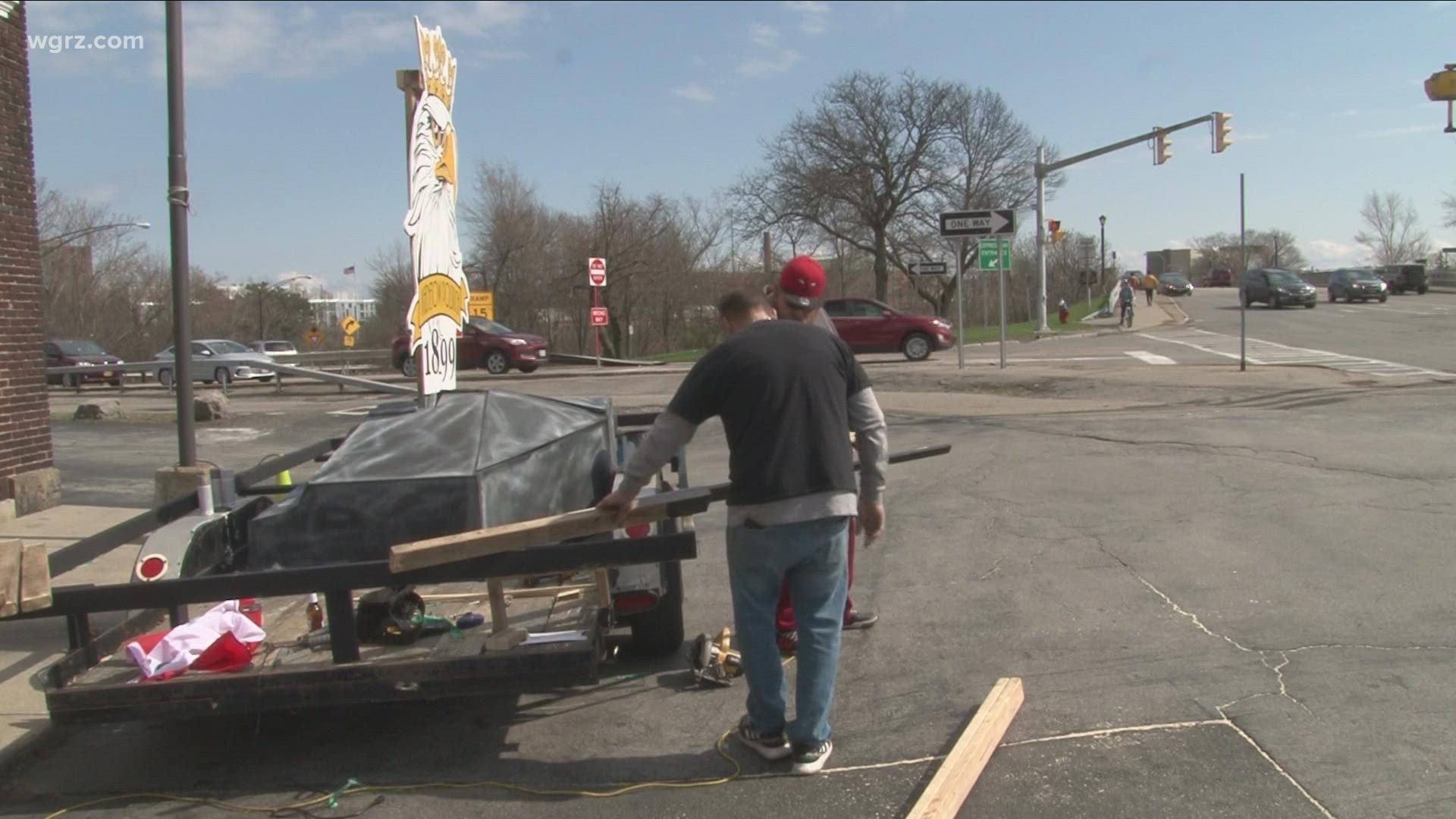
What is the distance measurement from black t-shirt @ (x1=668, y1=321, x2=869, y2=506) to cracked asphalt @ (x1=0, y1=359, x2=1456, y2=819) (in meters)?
1.12

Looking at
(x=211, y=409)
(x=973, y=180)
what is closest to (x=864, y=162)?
(x=973, y=180)

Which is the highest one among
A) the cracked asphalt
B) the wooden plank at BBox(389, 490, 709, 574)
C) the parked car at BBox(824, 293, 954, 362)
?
the parked car at BBox(824, 293, 954, 362)

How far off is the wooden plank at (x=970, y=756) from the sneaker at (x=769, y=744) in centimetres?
59

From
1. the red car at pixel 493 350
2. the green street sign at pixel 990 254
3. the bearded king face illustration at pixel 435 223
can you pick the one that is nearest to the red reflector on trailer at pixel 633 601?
the bearded king face illustration at pixel 435 223

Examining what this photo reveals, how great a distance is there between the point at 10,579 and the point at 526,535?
188 centimetres

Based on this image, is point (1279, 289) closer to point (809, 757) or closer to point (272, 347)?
point (272, 347)

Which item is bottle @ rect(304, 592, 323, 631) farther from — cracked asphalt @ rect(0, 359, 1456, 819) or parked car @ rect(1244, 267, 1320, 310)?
parked car @ rect(1244, 267, 1320, 310)

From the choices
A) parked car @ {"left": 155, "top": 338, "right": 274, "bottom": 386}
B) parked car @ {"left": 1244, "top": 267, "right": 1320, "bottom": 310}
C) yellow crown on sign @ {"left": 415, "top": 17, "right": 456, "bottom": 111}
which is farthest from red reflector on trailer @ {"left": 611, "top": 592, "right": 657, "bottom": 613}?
parked car @ {"left": 1244, "top": 267, "right": 1320, "bottom": 310}

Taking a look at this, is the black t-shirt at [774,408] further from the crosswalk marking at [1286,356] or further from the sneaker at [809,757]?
the crosswalk marking at [1286,356]

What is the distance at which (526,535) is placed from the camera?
4168 millimetres

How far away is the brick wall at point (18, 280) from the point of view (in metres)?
9.84

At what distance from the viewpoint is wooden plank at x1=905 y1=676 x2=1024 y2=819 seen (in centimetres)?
375

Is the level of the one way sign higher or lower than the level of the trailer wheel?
higher

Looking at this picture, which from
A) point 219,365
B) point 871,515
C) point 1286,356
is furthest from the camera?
point 219,365
